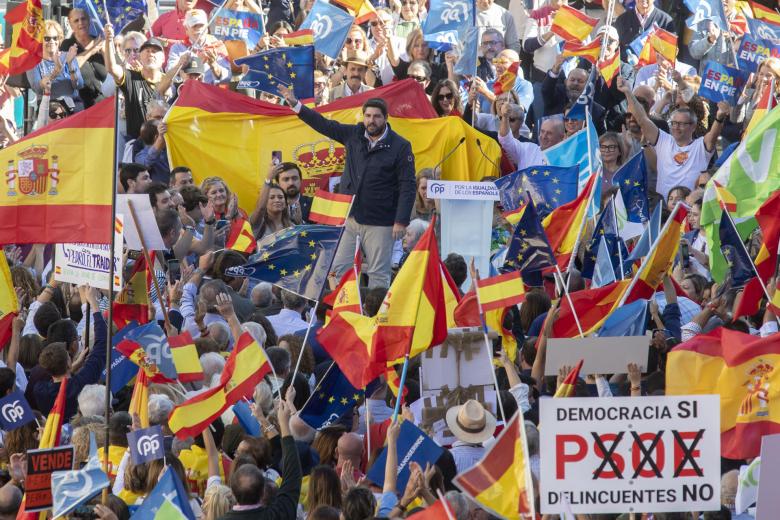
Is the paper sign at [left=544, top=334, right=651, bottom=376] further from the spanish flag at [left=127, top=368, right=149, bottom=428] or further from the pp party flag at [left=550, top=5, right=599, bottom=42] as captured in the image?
the pp party flag at [left=550, top=5, right=599, bottom=42]

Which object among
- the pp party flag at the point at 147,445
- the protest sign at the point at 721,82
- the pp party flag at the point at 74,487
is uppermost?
the protest sign at the point at 721,82

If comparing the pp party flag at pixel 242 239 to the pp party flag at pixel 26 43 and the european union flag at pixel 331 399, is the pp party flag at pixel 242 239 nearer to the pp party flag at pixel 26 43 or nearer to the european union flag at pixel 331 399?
the european union flag at pixel 331 399

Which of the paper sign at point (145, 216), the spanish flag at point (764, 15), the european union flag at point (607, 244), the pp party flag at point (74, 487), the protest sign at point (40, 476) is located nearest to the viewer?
the pp party flag at point (74, 487)

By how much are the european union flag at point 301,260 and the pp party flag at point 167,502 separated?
3.96 m

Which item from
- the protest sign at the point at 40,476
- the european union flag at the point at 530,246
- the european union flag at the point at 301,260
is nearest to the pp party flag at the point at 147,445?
the protest sign at the point at 40,476

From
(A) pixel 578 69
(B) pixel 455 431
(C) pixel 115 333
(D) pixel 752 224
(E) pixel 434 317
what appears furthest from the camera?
(A) pixel 578 69

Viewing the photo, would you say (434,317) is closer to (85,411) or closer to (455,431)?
(455,431)

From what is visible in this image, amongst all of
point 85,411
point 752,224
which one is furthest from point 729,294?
point 85,411

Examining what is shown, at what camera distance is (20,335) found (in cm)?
1228

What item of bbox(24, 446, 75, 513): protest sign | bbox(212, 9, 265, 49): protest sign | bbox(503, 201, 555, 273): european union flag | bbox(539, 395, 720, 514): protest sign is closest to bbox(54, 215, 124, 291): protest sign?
bbox(24, 446, 75, 513): protest sign

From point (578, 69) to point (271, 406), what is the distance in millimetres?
8160

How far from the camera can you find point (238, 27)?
1870 cm

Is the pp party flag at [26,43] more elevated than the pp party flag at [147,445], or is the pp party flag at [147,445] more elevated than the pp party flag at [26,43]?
the pp party flag at [26,43]

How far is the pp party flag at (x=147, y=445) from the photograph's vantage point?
956 cm
